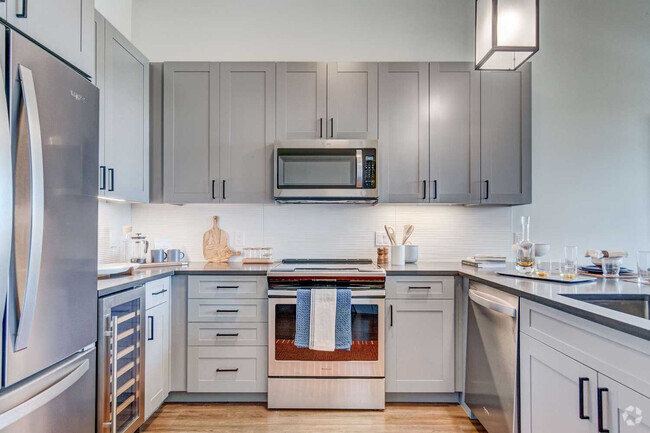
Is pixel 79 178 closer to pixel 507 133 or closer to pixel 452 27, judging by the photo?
pixel 507 133

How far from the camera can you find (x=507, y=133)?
2777 millimetres

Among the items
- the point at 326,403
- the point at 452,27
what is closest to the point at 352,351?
the point at 326,403

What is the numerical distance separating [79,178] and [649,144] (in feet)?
12.8

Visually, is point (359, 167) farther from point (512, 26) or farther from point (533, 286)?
point (533, 286)

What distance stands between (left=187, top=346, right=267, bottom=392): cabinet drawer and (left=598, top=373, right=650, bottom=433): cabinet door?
1.82 m

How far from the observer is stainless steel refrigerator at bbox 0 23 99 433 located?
1.11 meters

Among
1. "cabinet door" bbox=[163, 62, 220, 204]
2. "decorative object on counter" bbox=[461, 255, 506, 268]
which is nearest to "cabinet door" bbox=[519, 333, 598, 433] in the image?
"decorative object on counter" bbox=[461, 255, 506, 268]

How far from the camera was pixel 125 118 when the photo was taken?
8.02 feet

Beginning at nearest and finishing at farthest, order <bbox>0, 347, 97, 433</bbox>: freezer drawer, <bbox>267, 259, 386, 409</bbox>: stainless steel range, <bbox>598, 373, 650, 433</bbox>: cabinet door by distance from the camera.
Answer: <bbox>598, 373, 650, 433</bbox>: cabinet door
<bbox>0, 347, 97, 433</bbox>: freezer drawer
<bbox>267, 259, 386, 409</bbox>: stainless steel range

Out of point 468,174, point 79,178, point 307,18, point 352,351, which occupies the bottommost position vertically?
point 352,351

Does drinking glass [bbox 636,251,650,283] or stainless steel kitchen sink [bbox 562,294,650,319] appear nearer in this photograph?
stainless steel kitchen sink [bbox 562,294,650,319]

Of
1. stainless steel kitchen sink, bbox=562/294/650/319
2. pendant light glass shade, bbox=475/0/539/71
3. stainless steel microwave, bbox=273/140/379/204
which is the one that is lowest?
stainless steel kitchen sink, bbox=562/294/650/319

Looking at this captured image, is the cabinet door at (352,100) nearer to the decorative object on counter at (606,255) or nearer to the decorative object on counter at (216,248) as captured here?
the decorative object on counter at (216,248)

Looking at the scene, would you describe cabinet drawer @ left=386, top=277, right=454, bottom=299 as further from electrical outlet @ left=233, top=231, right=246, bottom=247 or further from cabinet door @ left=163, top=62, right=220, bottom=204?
cabinet door @ left=163, top=62, right=220, bottom=204
